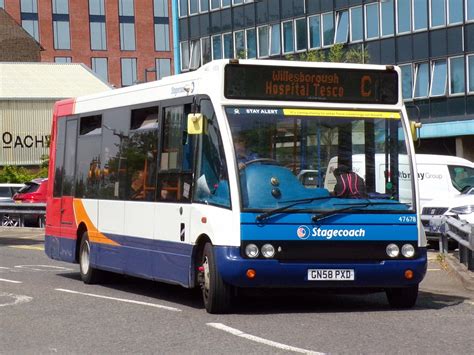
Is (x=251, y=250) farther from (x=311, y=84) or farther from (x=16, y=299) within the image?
(x=16, y=299)

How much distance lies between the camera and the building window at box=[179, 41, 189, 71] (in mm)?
63375

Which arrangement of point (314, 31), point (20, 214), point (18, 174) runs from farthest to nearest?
point (18, 174), point (314, 31), point (20, 214)

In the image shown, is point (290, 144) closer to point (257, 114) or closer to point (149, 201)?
point (257, 114)

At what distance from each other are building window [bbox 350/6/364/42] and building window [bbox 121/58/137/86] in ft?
167

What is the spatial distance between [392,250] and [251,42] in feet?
156

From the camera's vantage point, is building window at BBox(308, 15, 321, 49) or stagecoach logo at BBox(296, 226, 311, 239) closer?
stagecoach logo at BBox(296, 226, 311, 239)

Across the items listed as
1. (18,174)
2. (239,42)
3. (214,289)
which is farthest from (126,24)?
(214,289)

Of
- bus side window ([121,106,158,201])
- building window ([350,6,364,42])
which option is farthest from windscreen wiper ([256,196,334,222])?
building window ([350,6,364,42])

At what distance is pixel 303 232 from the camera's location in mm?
11492

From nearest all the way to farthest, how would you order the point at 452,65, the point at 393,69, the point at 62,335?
the point at 62,335, the point at 393,69, the point at 452,65

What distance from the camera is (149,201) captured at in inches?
533

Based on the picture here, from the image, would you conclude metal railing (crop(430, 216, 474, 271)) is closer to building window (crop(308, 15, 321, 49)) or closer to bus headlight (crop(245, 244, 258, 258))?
bus headlight (crop(245, 244, 258, 258))

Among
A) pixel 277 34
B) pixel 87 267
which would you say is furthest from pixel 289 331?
pixel 277 34

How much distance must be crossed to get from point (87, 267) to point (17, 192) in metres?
28.0
